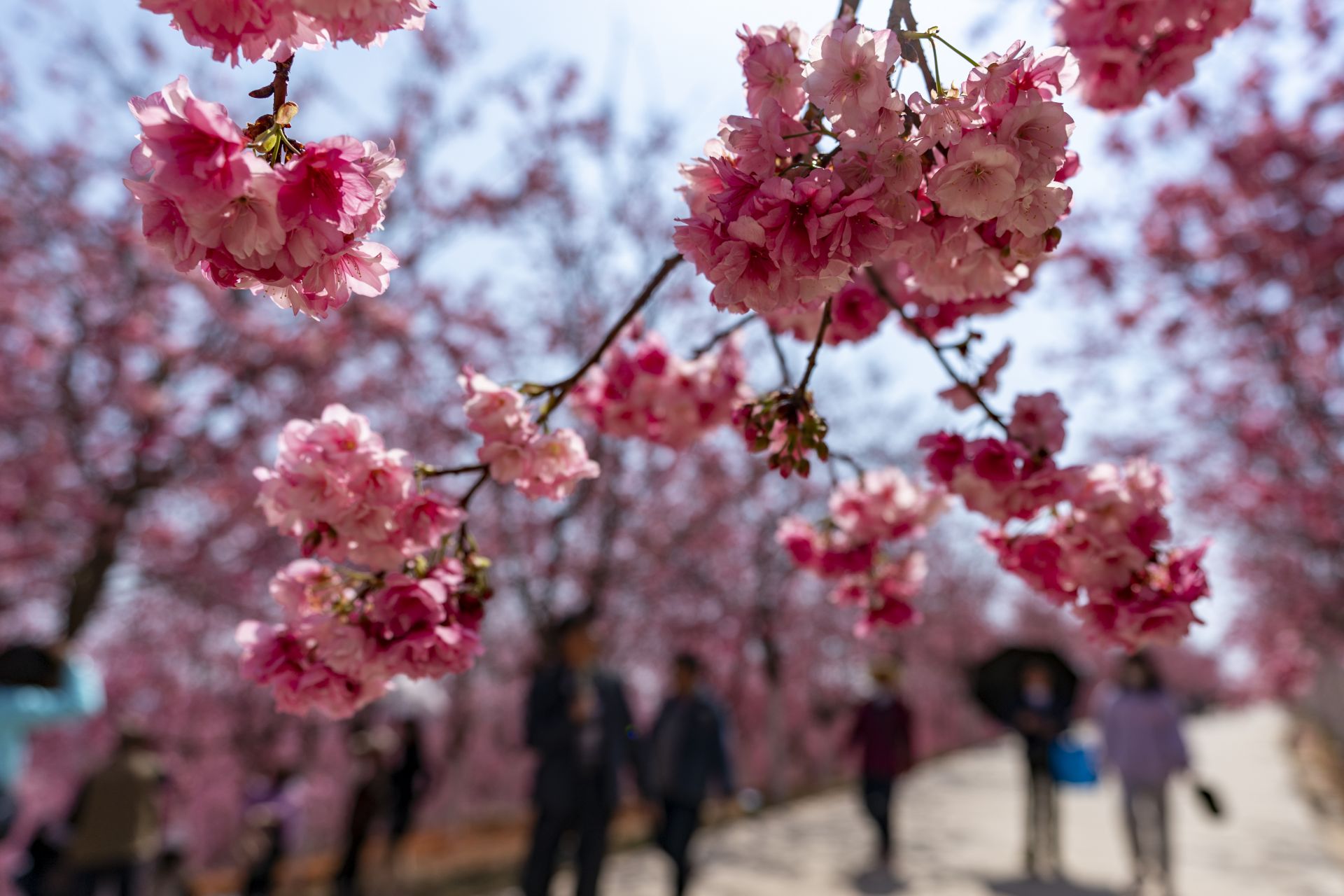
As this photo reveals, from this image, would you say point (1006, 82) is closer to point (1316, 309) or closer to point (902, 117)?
point (902, 117)

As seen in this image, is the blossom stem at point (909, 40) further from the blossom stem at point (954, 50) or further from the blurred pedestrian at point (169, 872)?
the blurred pedestrian at point (169, 872)

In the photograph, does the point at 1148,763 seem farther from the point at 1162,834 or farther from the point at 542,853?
the point at 542,853

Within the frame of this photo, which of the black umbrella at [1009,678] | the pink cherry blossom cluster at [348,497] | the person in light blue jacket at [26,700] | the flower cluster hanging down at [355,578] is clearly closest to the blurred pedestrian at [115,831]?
the person in light blue jacket at [26,700]

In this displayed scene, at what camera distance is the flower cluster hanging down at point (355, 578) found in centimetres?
187

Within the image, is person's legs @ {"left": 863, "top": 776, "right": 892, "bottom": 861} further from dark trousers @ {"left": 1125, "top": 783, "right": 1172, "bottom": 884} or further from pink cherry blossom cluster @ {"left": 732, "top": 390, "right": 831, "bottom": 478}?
pink cherry blossom cluster @ {"left": 732, "top": 390, "right": 831, "bottom": 478}

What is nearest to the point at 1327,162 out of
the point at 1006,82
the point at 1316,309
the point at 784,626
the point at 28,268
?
the point at 1316,309

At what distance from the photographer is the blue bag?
335 inches

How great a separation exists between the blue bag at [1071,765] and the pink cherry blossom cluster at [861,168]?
8259 mm

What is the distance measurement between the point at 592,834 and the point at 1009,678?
1927 centimetres

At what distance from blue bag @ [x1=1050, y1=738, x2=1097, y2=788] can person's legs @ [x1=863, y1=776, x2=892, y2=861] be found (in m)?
1.53

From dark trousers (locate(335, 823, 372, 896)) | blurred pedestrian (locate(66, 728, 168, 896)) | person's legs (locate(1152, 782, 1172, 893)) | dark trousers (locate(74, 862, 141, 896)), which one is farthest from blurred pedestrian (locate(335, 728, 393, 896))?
person's legs (locate(1152, 782, 1172, 893))

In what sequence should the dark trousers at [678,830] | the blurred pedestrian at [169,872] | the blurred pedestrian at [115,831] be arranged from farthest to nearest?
the blurred pedestrian at [169,872] < the dark trousers at [678,830] < the blurred pedestrian at [115,831]

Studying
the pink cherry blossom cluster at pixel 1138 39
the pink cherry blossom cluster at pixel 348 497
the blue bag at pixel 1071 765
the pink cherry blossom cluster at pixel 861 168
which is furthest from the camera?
the blue bag at pixel 1071 765

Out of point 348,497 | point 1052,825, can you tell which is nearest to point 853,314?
point 348,497
